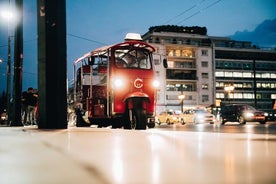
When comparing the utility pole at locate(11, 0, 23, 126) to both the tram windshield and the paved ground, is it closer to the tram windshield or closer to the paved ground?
the tram windshield

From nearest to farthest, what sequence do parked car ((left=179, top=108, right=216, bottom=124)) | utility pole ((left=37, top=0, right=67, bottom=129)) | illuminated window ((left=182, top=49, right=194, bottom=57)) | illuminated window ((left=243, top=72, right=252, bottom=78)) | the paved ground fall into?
the paved ground → utility pole ((left=37, top=0, right=67, bottom=129)) → parked car ((left=179, top=108, right=216, bottom=124)) → illuminated window ((left=182, top=49, right=194, bottom=57)) → illuminated window ((left=243, top=72, right=252, bottom=78))

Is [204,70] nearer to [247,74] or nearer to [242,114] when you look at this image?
[247,74]

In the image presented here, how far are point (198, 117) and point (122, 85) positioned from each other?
2294cm

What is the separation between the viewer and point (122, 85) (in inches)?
502

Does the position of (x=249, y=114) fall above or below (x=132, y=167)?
below

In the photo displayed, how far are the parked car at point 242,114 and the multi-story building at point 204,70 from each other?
44.7 m

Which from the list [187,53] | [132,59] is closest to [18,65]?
[132,59]

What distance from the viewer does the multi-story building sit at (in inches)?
2936

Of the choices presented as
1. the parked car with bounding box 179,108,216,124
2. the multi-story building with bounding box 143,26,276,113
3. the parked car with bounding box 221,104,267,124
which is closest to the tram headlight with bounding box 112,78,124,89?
the parked car with bounding box 221,104,267,124

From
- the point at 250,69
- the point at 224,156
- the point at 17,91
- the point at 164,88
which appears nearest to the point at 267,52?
the point at 250,69

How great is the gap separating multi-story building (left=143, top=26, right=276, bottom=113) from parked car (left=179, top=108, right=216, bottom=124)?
33181 millimetres

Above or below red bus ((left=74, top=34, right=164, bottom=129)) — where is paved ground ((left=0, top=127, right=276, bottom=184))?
below

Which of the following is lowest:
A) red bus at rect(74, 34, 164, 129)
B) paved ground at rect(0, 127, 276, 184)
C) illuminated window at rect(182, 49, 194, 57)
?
paved ground at rect(0, 127, 276, 184)

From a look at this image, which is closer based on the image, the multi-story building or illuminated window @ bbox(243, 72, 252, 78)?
the multi-story building
